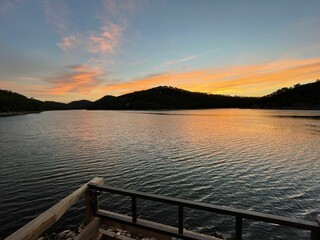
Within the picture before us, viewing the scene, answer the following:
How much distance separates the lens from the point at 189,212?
12586 millimetres

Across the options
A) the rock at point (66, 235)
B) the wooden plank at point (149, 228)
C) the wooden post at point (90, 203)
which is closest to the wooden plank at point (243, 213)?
the wooden post at point (90, 203)

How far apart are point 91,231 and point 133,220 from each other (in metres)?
1.34

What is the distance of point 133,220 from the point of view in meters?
5.62

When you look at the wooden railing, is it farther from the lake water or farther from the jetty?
the lake water

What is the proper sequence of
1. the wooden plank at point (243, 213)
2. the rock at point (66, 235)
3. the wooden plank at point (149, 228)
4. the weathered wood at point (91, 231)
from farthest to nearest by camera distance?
1. the rock at point (66, 235)
2. the weathered wood at point (91, 231)
3. the wooden plank at point (149, 228)
4. the wooden plank at point (243, 213)

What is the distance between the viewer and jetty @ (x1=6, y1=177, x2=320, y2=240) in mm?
3936

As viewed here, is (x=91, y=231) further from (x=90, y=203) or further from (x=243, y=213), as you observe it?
(x=243, y=213)

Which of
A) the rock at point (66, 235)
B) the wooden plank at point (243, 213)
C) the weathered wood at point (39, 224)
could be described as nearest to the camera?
the weathered wood at point (39, 224)

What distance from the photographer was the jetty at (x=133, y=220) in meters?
3.94

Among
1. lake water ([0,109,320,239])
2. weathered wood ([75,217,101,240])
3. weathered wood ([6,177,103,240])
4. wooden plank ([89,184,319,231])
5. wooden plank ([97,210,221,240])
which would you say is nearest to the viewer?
weathered wood ([6,177,103,240])

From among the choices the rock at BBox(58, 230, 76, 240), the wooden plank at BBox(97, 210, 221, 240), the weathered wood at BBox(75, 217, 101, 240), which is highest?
the wooden plank at BBox(97, 210, 221, 240)

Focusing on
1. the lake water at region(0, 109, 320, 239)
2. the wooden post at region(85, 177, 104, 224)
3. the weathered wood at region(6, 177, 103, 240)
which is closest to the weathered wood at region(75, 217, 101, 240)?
the wooden post at region(85, 177, 104, 224)

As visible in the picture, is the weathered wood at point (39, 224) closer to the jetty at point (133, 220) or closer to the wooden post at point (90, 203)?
the jetty at point (133, 220)

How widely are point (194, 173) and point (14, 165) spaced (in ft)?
62.3
